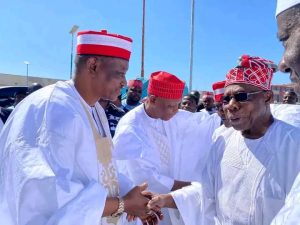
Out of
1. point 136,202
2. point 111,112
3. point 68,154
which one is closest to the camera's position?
point 68,154

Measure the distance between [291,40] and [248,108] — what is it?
1.68 meters

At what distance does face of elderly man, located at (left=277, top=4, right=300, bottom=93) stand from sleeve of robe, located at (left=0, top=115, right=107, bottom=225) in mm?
1364

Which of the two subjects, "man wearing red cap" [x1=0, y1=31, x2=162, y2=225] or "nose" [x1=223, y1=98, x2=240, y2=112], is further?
"nose" [x1=223, y1=98, x2=240, y2=112]

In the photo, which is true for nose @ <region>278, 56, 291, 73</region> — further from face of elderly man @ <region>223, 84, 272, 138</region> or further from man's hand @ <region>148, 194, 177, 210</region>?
man's hand @ <region>148, 194, 177, 210</region>

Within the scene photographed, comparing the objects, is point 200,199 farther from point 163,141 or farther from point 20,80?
point 20,80

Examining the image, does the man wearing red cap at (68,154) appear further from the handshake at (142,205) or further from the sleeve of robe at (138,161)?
the sleeve of robe at (138,161)

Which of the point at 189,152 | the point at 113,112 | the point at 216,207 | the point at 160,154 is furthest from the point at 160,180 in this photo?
the point at 113,112

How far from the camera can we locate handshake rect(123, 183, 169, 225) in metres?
2.64

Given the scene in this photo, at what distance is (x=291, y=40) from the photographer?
3.59ft

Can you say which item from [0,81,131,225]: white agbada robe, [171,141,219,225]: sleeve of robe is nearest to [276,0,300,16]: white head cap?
[0,81,131,225]: white agbada robe

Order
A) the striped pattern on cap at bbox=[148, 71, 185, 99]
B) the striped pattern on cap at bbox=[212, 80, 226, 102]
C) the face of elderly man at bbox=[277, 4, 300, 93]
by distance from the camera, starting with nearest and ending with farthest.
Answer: the face of elderly man at bbox=[277, 4, 300, 93]
the striped pattern on cap at bbox=[148, 71, 185, 99]
the striped pattern on cap at bbox=[212, 80, 226, 102]

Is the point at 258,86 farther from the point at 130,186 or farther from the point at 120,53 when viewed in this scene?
the point at 130,186

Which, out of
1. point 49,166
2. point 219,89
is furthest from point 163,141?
point 49,166

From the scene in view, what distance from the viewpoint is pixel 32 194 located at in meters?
2.00
